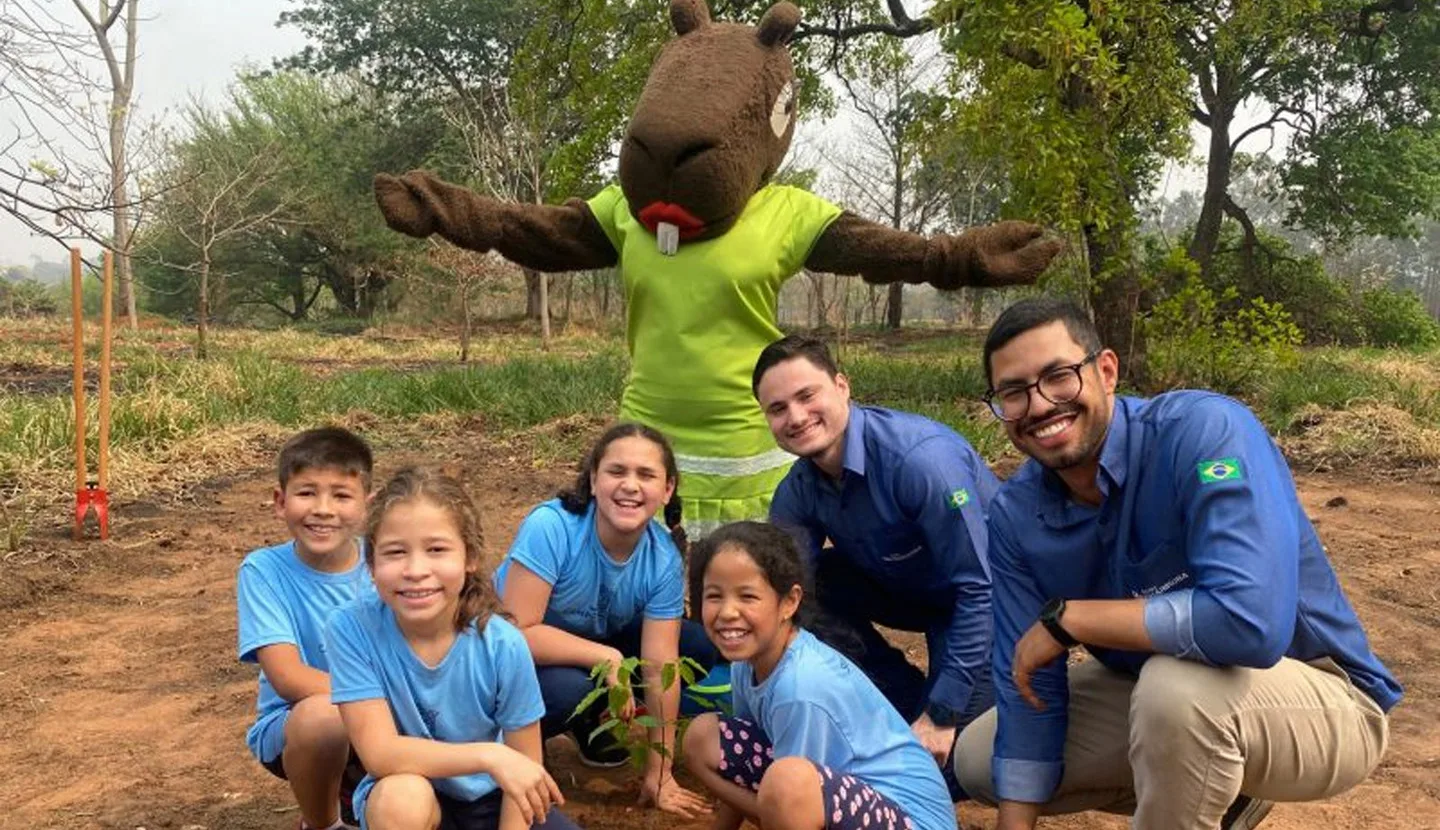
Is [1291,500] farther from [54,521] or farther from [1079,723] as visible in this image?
[54,521]

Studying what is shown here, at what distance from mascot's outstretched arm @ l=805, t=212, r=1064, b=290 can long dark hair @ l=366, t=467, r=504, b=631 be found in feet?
5.12

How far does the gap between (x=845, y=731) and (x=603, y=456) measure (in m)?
0.90

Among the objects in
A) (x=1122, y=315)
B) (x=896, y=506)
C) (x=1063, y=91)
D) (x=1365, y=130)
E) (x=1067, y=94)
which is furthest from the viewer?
(x=1365, y=130)

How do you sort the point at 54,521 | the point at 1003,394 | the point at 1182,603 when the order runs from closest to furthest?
1. the point at 1182,603
2. the point at 1003,394
3. the point at 54,521

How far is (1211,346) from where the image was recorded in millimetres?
8805

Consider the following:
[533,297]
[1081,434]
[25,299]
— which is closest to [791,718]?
Result: [1081,434]

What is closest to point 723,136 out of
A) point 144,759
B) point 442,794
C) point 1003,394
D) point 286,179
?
point 1003,394

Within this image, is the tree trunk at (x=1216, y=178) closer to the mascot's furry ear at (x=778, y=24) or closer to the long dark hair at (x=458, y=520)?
the mascot's furry ear at (x=778, y=24)

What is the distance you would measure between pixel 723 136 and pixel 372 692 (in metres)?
1.80

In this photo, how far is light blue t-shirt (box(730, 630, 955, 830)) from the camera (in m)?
2.15

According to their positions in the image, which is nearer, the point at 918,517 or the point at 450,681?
the point at 450,681

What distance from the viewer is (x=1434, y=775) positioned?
2926 millimetres

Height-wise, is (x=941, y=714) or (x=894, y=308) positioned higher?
(x=894, y=308)

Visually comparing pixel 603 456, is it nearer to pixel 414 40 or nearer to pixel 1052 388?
pixel 1052 388
